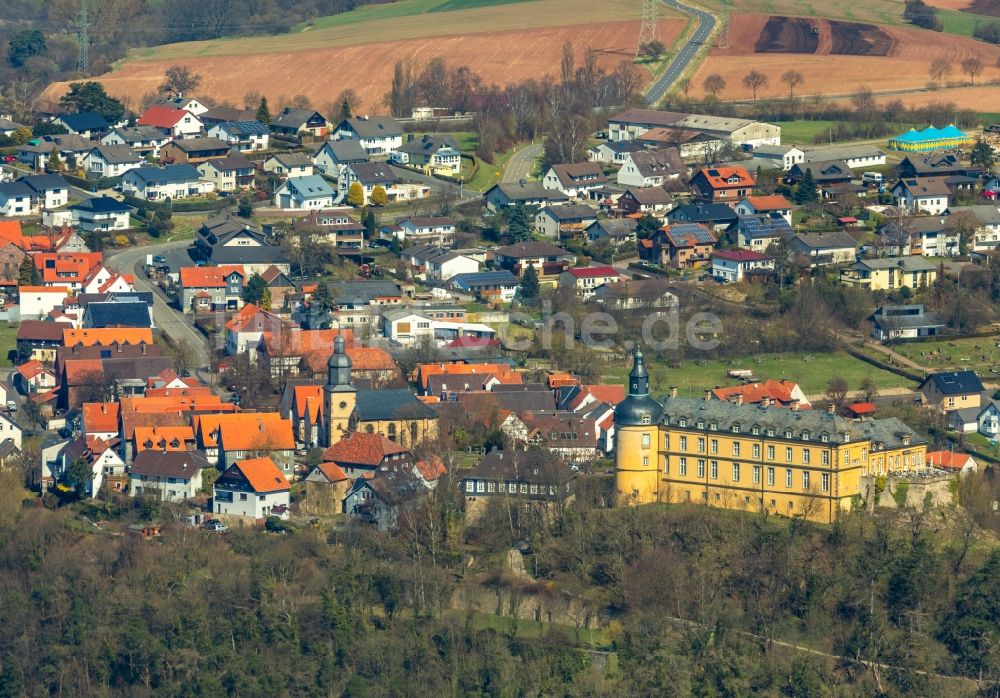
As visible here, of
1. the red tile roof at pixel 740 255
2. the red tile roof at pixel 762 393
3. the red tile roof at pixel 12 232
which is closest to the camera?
the red tile roof at pixel 762 393

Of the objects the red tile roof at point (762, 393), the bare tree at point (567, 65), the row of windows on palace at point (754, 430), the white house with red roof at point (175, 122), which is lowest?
the red tile roof at point (762, 393)

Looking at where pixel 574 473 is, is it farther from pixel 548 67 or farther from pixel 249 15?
pixel 249 15

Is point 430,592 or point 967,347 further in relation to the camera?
point 967,347

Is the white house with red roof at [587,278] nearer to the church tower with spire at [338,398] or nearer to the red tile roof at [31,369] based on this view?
the church tower with spire at [338,398]

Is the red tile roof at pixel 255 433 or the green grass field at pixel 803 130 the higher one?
the green grass field at pixel 803 130

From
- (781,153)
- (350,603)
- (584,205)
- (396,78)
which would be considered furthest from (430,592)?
(396,78)

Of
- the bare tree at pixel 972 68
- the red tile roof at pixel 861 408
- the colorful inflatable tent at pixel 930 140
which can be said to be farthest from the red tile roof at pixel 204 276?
the bare tree at pixel 972 68

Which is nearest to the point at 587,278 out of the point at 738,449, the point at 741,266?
the point at 741,266
